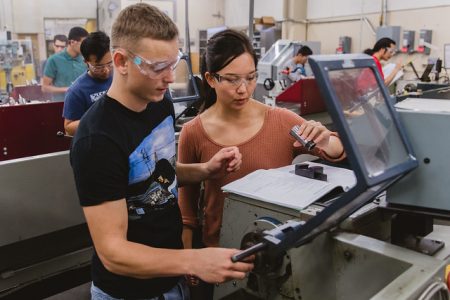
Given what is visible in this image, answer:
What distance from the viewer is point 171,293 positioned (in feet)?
3.63

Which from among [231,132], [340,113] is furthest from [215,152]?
[340,113]

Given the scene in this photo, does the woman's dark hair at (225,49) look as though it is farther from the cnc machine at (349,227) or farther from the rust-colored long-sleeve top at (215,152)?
the cnc machine at (349,227)

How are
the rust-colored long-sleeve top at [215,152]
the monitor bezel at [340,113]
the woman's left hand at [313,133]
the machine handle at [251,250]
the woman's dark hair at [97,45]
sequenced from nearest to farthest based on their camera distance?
the monitor bezel at [340,113]
the machine handle at [251,250]
the woman's left hand at [313,133]
the rust-colored long-sleeve top at [215,152]
the woman's dark hair at [97,45]

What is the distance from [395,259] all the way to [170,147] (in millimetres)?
571

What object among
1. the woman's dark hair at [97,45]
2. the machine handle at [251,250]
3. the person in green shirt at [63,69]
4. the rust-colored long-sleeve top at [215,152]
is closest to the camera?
the machine handle at [251,250]

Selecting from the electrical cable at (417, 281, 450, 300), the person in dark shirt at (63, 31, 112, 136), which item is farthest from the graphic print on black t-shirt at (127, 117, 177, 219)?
the person in dark shirt at (63, 31, 112, 136)

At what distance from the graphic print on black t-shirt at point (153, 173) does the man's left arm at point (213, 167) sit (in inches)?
5.2

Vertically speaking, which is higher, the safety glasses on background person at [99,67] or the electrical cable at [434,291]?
the safety glasses on background person at [99,67]

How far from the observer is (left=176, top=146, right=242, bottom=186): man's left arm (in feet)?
3.83

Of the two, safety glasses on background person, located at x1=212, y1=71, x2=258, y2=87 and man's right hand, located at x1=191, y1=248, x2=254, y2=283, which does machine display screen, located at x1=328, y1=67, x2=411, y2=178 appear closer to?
man's right hand, located at x1=191, y1=248, x2=254, y2=283

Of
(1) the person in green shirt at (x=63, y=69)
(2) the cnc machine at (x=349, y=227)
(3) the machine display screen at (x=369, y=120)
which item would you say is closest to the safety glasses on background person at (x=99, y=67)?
(2) the cnc machine at (x=349, y=227)

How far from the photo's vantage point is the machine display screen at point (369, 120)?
27.0 inches

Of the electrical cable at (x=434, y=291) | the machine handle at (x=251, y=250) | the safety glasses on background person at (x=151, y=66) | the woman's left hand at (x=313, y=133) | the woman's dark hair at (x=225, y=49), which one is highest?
the woman's dark hair at (x=225, y=49)

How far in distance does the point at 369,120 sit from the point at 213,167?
53cm
